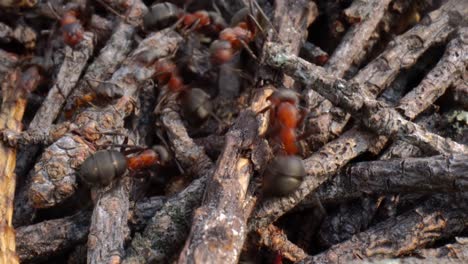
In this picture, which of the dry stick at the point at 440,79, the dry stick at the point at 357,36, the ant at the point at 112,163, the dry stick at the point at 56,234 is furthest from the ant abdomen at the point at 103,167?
the dry stick at the point at 440,79

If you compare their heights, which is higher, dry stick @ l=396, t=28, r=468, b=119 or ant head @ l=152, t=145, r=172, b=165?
dry stick @ l=396, t=28, r=468, b=119

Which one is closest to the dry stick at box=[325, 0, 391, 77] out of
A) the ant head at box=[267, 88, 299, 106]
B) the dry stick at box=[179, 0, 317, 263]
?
the ant head at box=[267, 88, 299, 106]

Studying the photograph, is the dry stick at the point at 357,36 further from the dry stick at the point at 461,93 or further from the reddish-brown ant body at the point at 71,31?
the reddish-brown ant body at the point at 71,31

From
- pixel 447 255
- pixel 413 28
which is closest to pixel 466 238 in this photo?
pixel 447 255

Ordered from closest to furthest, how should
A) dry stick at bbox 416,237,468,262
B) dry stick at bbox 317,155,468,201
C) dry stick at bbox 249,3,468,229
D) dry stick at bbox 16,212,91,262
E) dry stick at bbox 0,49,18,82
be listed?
dry stick at bbox 416,237,468,262 < dry stick at bbox 317,155,468,201 < dry stick at bbox 249,3,468,229 < dry stick at bbox 16,212,91,262 < dry stick at bbox 0,49,18,82

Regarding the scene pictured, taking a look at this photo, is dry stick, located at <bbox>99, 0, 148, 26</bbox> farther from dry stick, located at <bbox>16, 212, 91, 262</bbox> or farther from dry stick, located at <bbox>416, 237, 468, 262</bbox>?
dry stick, located at <bbox>416, 237, 468, 262</bbox>
